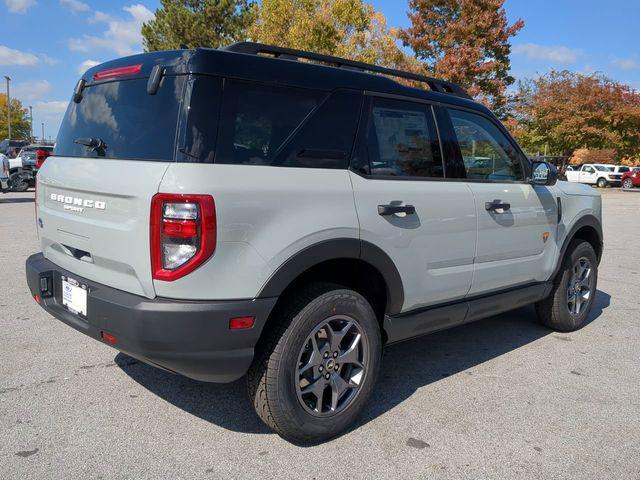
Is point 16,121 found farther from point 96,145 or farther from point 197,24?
point 96,145

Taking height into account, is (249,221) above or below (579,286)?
above

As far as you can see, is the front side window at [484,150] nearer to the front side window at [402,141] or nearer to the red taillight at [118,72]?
the front side window at [402,141]

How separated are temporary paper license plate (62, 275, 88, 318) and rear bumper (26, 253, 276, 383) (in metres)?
0.13

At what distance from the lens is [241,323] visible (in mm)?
2492

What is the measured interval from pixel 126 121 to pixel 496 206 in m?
2.45

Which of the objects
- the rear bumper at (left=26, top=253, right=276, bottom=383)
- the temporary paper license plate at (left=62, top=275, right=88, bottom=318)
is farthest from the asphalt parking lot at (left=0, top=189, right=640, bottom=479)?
the temporary paper license plate at (left=62, top=275, right=88, bottom=318)

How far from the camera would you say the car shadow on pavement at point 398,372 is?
323 cm

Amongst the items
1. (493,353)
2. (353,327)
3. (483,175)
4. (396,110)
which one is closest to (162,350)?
(353,327)

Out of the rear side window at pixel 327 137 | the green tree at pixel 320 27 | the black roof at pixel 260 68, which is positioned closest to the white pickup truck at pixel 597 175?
the green tree at pixel 320 27

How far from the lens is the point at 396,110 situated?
10.9ft

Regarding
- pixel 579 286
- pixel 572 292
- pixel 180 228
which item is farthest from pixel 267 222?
pixel 579 286

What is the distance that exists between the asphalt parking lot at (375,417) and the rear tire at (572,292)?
0.21 m

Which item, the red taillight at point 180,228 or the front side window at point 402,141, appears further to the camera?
the front side window at point 402,141

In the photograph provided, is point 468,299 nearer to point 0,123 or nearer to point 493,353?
point 493,353
